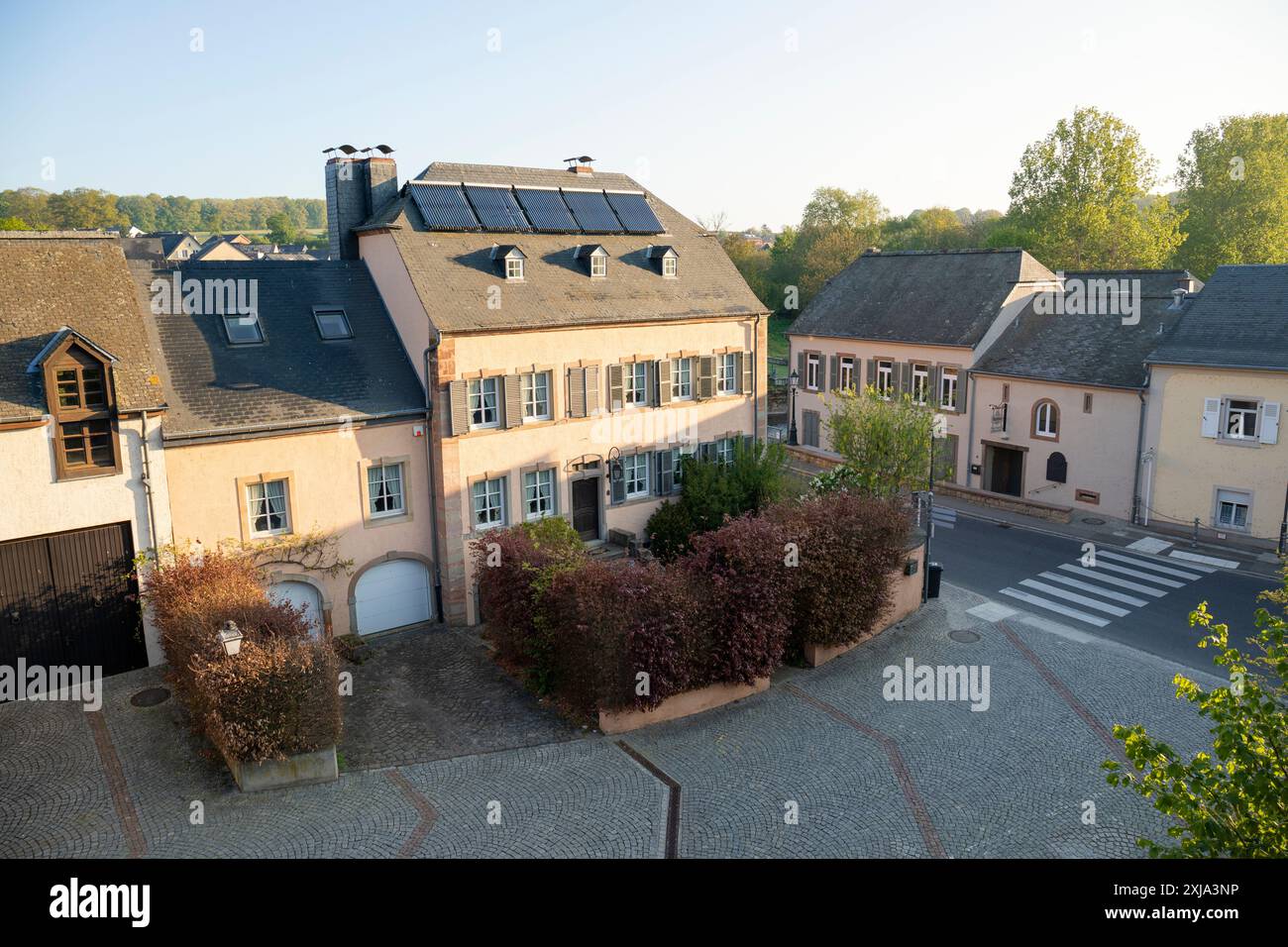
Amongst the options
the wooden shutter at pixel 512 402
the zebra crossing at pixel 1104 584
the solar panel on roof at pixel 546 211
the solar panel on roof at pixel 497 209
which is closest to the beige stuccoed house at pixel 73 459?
the wooden shutter at pixel 512 402

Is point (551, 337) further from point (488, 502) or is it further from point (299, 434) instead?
point (299, 434)

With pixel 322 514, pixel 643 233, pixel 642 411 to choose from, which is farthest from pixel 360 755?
pixel 643 233

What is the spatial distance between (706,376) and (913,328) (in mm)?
17195

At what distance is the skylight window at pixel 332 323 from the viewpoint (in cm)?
2442

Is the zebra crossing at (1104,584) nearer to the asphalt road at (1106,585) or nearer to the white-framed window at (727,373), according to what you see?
the asphalt road at (1106,585)

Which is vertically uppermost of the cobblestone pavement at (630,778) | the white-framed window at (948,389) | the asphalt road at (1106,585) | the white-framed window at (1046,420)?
the white-framed window at (948,389)

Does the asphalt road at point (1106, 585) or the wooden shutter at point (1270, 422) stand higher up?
the wooden shutter at point (1270, 422)

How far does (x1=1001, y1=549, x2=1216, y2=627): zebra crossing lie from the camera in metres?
26.0

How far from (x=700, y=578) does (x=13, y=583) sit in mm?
13982

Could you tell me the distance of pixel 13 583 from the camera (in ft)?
62.6

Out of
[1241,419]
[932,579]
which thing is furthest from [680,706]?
[1241,419]

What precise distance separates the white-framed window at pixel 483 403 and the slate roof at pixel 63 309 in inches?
291
